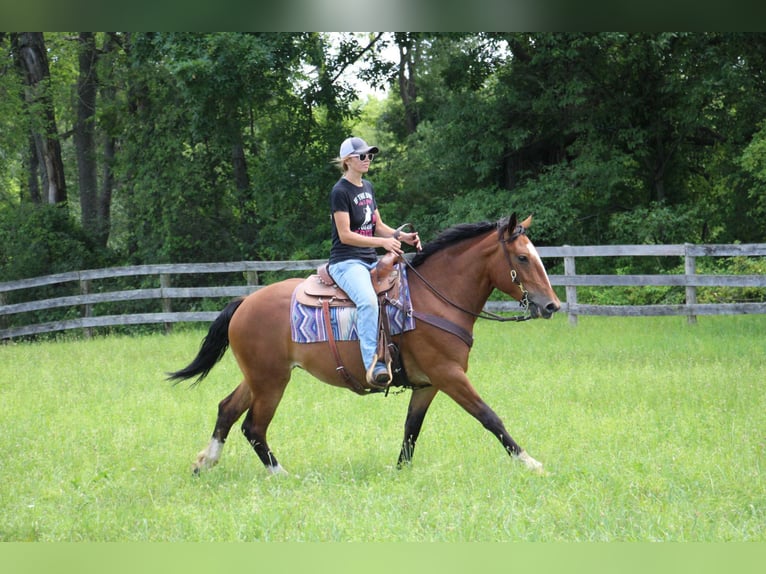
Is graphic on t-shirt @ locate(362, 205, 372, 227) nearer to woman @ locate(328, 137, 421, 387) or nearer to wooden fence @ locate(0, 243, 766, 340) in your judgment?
woman @ locate(328, 137, 421, 387)

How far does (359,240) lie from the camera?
5.75 metres

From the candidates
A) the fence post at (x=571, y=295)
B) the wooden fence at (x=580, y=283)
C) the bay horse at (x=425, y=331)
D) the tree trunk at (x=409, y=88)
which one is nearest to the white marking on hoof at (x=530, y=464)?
the bay horse at (x=425, y=331)

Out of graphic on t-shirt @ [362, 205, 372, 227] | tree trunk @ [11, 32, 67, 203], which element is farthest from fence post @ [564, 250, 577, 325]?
tree trunk @ [11, 32, 67, 203]

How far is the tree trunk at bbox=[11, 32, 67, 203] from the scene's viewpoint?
2177 centimetres

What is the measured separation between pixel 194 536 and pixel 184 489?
45.0 inches

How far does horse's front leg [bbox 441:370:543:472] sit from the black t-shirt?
1137 mm

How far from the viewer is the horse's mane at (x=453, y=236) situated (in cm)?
616

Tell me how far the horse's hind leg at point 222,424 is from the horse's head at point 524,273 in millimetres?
2175

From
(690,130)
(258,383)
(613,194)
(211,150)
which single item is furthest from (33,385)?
(690,130)

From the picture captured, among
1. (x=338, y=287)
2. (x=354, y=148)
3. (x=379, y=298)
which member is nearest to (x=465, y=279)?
(x=379, y=298)

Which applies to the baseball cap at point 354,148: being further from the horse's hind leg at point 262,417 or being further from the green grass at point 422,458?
the green grass at point 422,458

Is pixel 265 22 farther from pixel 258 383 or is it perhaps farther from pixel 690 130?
pixel 690 130

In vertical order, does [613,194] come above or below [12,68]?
below

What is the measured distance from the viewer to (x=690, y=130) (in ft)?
60.5
